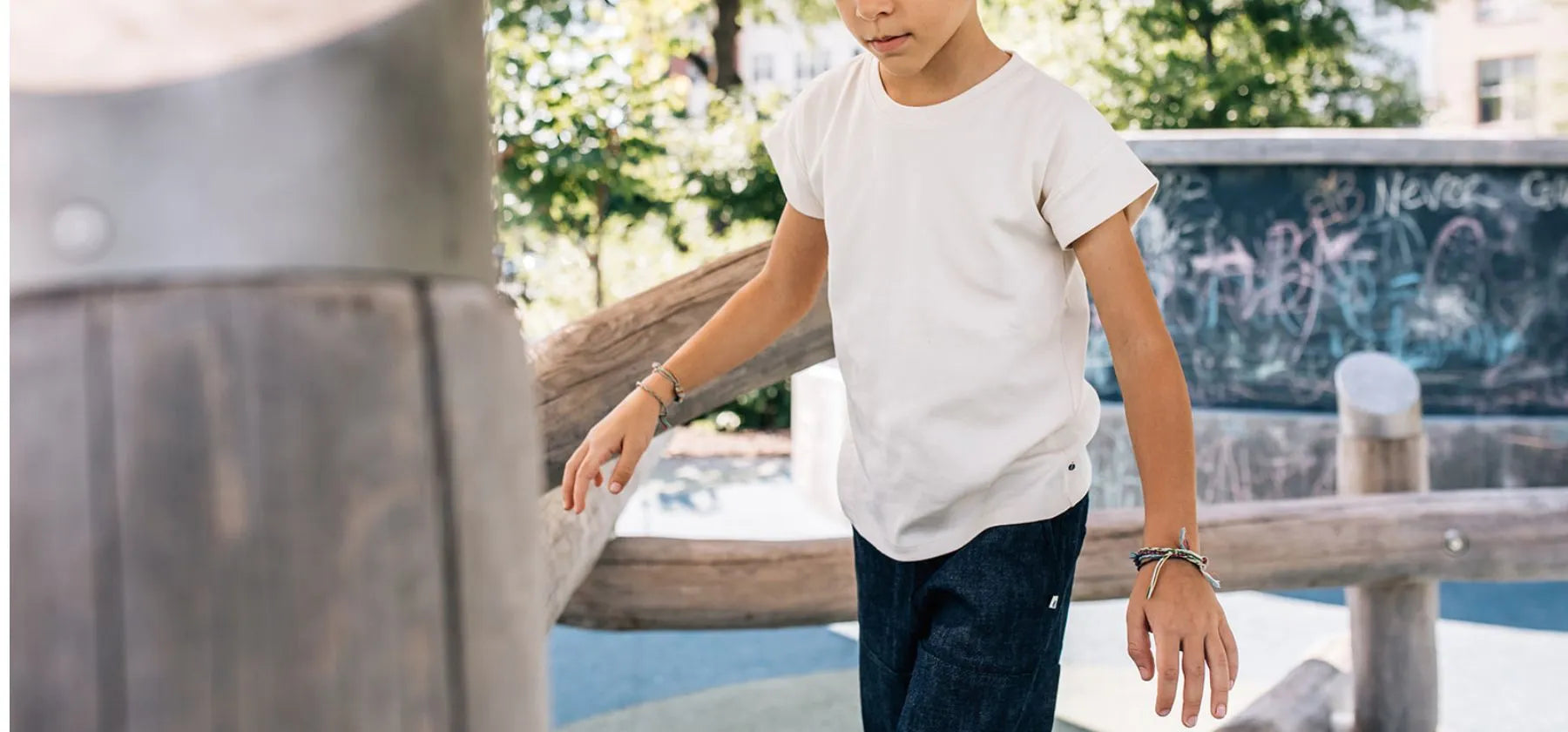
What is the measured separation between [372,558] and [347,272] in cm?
8

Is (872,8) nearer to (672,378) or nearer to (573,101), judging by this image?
(672,378)

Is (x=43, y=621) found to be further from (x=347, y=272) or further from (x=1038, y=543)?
(x=1038, y=543)

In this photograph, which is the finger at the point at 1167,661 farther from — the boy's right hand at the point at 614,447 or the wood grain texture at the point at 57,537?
the wood grain texture at the point at 57,537

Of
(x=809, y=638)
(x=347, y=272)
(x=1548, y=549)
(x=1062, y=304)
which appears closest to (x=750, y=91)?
(x=809, y=638)

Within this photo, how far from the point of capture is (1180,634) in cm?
119

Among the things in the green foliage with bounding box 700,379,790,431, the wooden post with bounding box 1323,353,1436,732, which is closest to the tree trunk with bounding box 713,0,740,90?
the green foliage with bounding box 700,379,790,431

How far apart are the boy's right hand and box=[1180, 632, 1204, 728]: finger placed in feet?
1.82

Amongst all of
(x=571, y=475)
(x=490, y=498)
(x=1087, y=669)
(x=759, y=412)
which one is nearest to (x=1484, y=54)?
(x=759, y=412)

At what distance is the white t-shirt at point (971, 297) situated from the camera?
1386 millimetres

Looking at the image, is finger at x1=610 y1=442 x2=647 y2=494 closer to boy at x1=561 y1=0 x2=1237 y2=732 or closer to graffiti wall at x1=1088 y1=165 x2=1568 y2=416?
boy at x1=561 y1=0 x2=1237 y2=732

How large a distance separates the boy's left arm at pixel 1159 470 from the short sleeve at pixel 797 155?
36 cm

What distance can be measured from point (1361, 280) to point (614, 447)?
6900 millimetres

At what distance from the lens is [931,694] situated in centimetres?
145

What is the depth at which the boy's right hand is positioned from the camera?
1.37 metres
